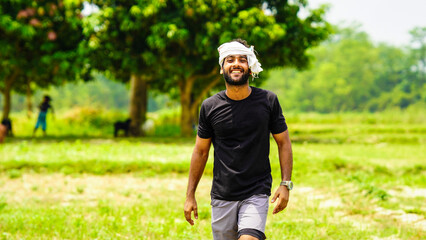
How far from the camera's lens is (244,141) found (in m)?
3.57

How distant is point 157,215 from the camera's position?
7328mm

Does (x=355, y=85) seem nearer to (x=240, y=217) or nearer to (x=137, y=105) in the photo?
(x=137, y=105)

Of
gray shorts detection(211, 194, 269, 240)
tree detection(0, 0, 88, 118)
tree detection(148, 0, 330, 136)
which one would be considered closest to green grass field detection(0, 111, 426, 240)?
gray shorts detection(211, 194, 269, 240)

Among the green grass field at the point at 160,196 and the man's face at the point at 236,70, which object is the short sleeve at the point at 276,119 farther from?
the green grass field at the point at 160,196

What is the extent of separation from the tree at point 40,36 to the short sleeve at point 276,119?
16990 mm

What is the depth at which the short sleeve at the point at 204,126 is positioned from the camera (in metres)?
3.75

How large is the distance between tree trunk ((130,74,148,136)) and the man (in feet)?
66.0

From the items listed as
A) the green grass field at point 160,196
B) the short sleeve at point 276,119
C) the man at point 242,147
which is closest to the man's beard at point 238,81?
the man at point 242,147

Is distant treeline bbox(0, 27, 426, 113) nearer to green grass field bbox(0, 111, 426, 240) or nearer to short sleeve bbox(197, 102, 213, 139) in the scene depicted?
green grass field bbox(0, 111, 426, 240)

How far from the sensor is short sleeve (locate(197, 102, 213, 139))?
3754 millimetres

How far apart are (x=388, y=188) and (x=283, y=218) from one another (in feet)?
11.3

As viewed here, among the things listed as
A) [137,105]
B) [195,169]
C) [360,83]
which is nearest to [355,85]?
[360,83]

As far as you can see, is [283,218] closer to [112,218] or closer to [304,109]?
[112,218]

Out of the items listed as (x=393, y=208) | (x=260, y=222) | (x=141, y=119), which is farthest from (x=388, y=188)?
(x=141, y=119)
